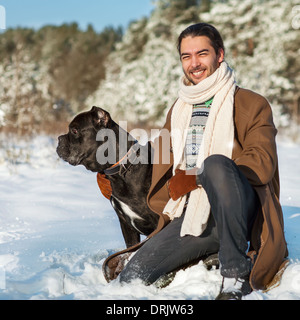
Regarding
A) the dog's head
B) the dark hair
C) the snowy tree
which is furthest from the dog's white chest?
the snowy tree

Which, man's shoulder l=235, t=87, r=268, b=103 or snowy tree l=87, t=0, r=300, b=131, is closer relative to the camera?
man's shoulder l=235, t=87, r=268, b=103

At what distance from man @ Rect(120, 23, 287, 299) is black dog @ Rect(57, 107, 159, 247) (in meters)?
0.21

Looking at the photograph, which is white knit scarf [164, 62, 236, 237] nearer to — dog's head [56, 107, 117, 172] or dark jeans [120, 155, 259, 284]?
dark jeans [120, 155, 259, 284]

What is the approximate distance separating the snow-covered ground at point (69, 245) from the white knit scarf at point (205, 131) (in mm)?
385

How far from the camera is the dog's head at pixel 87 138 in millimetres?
3160

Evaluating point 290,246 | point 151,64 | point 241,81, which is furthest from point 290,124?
point 290,246

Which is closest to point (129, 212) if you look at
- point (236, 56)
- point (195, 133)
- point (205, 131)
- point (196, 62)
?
point (195, 133)

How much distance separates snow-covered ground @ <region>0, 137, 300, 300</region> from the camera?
7.53 ft

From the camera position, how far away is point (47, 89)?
24766 mm

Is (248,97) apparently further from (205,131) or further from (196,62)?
(196,62)

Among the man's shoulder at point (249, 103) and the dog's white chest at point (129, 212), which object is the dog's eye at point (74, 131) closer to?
the dog's white chest at point (129, 212)

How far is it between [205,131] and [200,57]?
0.56 metres

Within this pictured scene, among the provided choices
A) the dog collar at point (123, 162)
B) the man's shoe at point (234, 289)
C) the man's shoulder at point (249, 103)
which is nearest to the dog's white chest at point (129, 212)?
the dog collar at point (123, 162)
